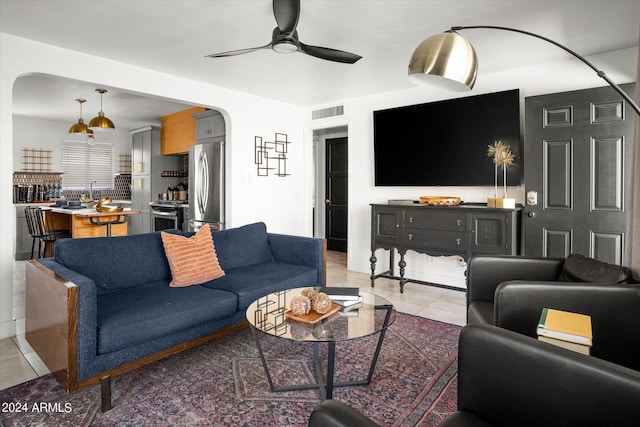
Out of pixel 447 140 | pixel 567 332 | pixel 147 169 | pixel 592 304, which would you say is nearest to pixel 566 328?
pixel 567 332

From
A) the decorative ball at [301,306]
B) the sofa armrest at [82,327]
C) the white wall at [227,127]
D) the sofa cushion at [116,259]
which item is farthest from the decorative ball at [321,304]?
the white wall at [227,127]

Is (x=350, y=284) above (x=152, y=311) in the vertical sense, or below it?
below

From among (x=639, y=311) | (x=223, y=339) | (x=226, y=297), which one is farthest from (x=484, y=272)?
(x=223, y=339)

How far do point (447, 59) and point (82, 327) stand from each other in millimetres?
2072

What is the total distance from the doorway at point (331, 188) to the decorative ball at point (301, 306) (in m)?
4.95

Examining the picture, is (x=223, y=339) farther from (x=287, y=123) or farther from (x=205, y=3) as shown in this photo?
(x=287, y=123)

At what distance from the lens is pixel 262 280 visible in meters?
2.91

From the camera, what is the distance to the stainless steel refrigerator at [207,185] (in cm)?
498

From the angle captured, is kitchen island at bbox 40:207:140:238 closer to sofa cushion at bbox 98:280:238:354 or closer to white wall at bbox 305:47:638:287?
sofa cushion at bbox 98:280:238:354

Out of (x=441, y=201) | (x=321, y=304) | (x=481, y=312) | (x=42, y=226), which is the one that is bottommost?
(x=481, y=312)

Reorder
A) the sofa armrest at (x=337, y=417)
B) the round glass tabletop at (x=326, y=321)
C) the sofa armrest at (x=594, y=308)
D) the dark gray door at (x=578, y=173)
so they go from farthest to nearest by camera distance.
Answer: the dark gray door at (x=578, y=173), the round glass tabletop at (x=326, y=321), the sofa armrest at (x=594, y=308), the sofa armrest at (x=337, y=417)

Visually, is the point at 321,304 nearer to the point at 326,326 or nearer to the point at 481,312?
the point at 326,326

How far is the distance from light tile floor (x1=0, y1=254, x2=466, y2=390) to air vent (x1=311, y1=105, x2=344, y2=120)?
230cm

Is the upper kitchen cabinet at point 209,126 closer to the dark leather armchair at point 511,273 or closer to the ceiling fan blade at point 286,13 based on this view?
the ceiling fan blade at point 286,13
